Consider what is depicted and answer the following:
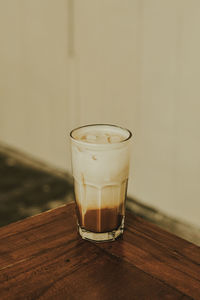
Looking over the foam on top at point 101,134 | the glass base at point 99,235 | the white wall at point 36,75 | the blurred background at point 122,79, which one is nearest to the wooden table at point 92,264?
the glass base at point 99,235

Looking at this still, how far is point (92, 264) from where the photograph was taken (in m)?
0.82

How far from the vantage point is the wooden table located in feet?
2.41

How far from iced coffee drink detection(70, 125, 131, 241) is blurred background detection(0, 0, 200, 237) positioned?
Answer: 4.10 feet

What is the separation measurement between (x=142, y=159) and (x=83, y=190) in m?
1.54

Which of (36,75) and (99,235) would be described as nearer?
(99,235)

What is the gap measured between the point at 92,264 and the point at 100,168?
0.71 feet

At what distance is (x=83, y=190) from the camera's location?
898 mm

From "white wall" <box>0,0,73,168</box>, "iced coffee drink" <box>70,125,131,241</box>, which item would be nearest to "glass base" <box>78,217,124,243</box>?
"iced coffee drink" <box>70,125,131,241</box>

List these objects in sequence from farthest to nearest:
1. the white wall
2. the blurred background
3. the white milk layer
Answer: the white wall → the blurred background → the white milk layer

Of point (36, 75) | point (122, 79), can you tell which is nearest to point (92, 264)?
→ point (122, 79)

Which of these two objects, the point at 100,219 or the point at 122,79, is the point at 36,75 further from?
the point at 100,219

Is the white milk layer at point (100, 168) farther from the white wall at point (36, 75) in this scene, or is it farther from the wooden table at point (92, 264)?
the white wall at point (36, 75)

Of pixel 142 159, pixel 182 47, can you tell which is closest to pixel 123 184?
pixel 182 47

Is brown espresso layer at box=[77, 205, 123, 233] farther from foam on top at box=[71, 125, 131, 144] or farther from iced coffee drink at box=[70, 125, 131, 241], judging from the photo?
foam on top at box=[71, 125, 131, 144]
